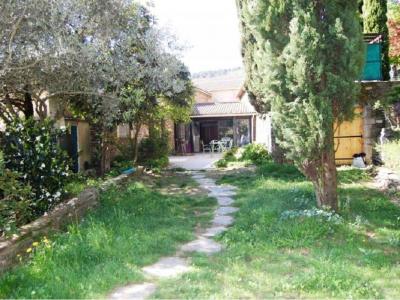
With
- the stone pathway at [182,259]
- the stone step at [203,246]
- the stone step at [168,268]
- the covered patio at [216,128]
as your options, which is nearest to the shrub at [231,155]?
the covered patio at [216,128]

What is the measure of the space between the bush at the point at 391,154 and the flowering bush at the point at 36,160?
780 cm

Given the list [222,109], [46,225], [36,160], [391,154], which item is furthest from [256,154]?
[46,225]

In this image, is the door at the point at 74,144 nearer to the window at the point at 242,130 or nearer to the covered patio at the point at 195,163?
the covered patio at the point at 195,163

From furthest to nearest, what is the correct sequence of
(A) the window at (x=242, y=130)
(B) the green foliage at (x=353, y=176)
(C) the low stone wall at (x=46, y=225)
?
(A) the window at (x=242, y=130)
(B) the green foliage at (x=353, y=176)
(C) the low stone wall at (x=46, y=225)

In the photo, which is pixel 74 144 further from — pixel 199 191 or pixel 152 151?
A: pixel 199 191

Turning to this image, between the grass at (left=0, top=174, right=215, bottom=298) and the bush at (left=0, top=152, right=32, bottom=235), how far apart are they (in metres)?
0.49

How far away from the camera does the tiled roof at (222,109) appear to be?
27.6 meters

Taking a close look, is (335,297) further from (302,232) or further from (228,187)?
(228,187)

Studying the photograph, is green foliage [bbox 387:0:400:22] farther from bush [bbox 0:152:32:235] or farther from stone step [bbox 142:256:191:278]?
bush [bbox 0:152:32:235]

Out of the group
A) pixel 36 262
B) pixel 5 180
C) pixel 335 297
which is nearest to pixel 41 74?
pixel 5 180

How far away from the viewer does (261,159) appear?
16438 mm

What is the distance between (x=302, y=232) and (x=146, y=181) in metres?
7.34

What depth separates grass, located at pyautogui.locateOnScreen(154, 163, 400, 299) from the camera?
161 inches

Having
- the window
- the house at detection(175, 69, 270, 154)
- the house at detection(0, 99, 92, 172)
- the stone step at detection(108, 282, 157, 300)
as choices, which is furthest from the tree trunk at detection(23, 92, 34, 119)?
the window
